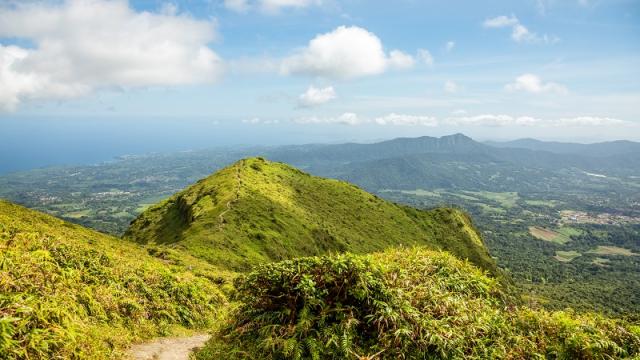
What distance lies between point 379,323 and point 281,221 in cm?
6912

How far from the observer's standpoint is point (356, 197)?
116 metres

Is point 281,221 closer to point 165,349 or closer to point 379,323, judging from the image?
point 165,349

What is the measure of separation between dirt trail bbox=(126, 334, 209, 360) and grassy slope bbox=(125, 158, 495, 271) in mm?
31952

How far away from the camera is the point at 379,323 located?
29.6 feet

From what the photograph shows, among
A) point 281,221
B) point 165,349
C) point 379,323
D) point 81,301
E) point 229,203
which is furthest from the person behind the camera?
point 281,221

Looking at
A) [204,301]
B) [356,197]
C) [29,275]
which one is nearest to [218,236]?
[204,301]

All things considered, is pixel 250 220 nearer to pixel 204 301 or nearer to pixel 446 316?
pixel 204 301

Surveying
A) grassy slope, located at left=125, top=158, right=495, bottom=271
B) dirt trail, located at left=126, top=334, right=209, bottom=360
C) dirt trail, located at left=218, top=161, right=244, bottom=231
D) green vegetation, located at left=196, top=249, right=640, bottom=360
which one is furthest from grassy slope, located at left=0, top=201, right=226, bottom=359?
dirt trail, located at left=218, top=161, right=244, bottom=231

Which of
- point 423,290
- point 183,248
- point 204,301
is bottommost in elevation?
point 183,248

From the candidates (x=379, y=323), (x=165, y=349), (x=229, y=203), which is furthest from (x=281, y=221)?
(x=379, y=323)

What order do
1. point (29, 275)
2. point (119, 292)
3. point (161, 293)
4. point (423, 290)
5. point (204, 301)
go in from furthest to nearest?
point (204, 301) < point (161, 293) < point (119, 292) < point (29, 275) < point (423, 290)

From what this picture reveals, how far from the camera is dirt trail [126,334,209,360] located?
13.8m

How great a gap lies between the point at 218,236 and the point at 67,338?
49.2 metres

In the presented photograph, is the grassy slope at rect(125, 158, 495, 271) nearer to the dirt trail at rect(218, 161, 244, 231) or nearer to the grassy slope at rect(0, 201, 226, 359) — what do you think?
the dirt trail at rect(218, 161, 244, 231)
